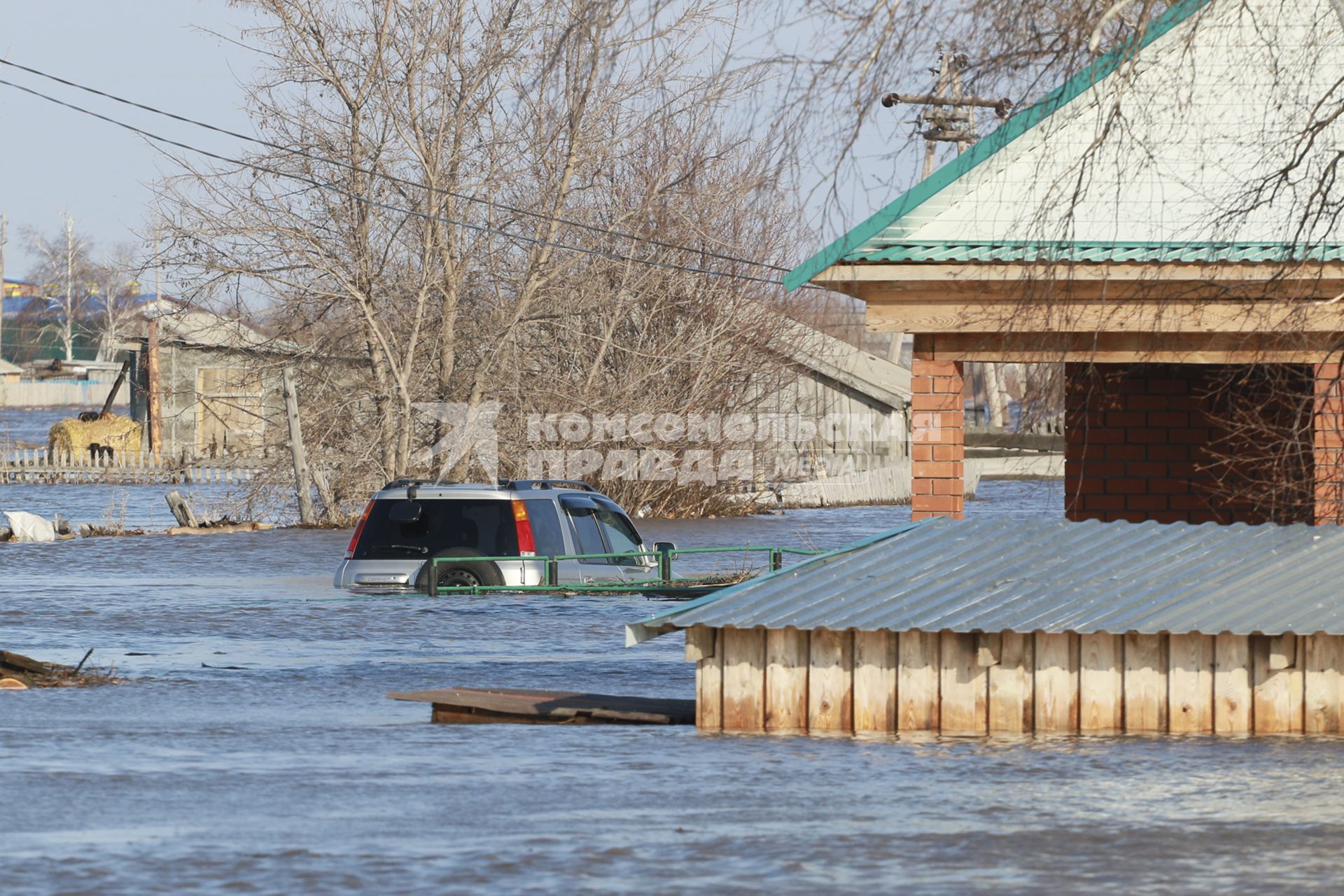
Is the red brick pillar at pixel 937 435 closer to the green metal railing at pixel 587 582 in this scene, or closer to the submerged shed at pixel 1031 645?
the submerged shed at pixel 1031 645

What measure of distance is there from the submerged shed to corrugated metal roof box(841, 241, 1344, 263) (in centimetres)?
195

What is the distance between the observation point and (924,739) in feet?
38.9

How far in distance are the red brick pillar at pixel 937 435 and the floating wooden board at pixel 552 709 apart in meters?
2.27

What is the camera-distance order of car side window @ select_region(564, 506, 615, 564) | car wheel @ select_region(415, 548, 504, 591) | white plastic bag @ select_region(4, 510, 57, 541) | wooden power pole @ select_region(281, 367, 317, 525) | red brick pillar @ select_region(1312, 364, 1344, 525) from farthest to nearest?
1. wooden power pole @ select_region(281, 367, 317, 525)
2. white plastic bag @ select_region(4, 510, 57, 541)
3. car side window @ select_region(564, 506, 615, 564)
4. car wheel @ select_region(415, 548, 504, 591)
5. red brick pillar @ select_region(1312, 364, 1344, 525)

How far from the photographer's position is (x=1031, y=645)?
38.9 feet

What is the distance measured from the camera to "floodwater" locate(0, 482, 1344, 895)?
8.57 m

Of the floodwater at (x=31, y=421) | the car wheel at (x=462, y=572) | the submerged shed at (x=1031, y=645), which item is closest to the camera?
the submerged shed at (x=1031, y=645)

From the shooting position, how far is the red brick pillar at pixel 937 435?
1413 cm

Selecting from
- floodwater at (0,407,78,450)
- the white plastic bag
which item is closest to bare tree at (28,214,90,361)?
floodwater at (0,407,78,450)

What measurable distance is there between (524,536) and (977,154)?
8.66 metres

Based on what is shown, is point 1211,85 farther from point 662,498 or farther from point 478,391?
point 662,498

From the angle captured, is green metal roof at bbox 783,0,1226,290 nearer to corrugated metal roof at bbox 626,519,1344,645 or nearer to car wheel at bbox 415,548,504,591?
corrugated metal roof at bbox 626,519,1344,645

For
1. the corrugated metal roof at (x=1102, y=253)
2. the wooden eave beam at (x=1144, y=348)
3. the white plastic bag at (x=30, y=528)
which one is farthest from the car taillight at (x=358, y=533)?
the white plastic bag at (x=30, y=528)

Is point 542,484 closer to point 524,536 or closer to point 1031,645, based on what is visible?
point 524,536
